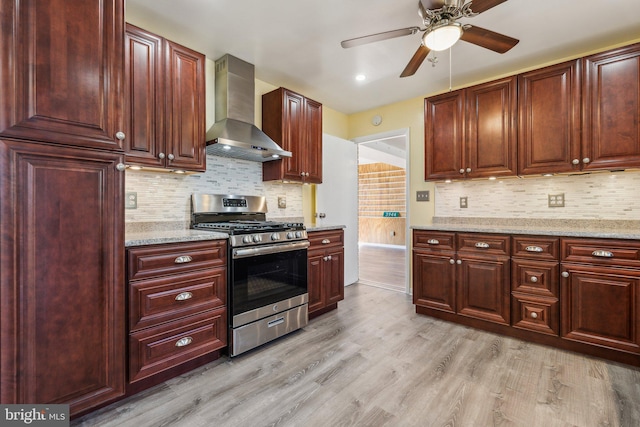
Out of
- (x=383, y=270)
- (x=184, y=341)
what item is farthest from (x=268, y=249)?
(x=383, y=270)

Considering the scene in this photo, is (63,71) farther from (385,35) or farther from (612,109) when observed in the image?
(612,109)

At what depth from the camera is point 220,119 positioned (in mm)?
2836

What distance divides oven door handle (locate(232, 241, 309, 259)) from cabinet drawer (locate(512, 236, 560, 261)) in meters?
1.84

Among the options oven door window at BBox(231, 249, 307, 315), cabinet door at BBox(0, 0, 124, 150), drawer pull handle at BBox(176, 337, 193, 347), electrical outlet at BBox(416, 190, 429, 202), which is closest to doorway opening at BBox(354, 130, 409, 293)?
electrical outlet at BBox(416, 190, 429, 202)

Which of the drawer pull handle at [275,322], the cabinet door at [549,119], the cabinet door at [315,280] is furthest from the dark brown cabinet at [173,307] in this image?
the cabinet door at [549,119]

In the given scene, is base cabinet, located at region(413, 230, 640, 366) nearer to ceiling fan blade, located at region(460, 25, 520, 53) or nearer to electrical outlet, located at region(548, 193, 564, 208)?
electrical outlet, located at region(548, 193, 564, 208)

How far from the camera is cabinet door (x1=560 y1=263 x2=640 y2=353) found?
2.05 meters

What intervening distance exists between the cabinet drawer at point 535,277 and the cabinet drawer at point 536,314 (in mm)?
57

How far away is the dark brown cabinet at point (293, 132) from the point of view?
3119mm

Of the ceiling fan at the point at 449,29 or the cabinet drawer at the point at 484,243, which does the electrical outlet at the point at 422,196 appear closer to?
the cabinet drawer at the point at 484,243

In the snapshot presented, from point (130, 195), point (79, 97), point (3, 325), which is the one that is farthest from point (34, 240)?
point (130, 195)

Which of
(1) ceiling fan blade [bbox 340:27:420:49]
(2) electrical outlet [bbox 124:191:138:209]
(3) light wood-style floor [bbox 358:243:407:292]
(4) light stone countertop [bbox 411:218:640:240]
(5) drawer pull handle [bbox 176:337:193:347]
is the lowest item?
(3) light wood-style floor [bbox 358:243:407:292]

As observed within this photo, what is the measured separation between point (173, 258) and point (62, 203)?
2.19 ft

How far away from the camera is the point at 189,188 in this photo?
2666mm
